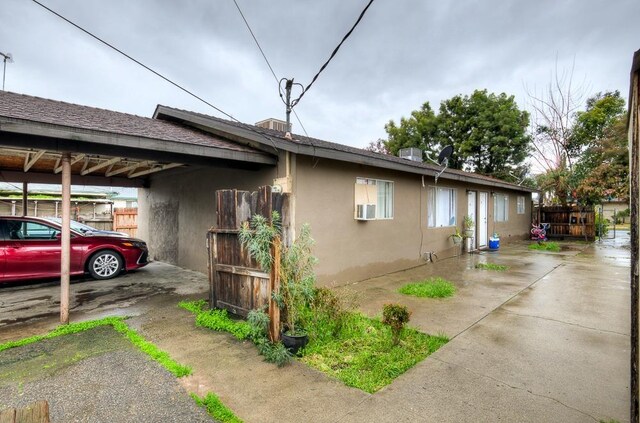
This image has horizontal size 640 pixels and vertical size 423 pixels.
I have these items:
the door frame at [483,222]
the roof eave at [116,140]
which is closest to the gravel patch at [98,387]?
the roof eave at [116,140]

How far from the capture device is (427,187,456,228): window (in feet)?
30.5

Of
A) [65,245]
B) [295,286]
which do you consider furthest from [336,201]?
[65,245]

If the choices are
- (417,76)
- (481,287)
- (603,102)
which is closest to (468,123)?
(603,102)

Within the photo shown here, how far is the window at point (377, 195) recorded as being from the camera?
272 inches

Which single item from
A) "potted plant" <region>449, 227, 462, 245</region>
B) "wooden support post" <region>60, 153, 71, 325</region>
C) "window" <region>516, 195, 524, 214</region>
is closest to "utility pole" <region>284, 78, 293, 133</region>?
"wooden support post" <region>60, 153, 71, 325</region>

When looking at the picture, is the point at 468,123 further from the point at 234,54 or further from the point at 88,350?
the point at 88,350

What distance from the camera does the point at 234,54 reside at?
7500 millimetres

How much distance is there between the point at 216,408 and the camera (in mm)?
2418

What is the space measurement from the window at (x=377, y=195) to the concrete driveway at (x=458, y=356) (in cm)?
181

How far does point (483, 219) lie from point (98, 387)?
42.6 feet

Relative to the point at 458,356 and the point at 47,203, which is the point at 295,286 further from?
the point at 47,203

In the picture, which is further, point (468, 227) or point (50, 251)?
point (468, 227)

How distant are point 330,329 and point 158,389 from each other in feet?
6.16

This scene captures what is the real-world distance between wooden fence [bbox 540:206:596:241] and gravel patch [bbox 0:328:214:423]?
1863cm
